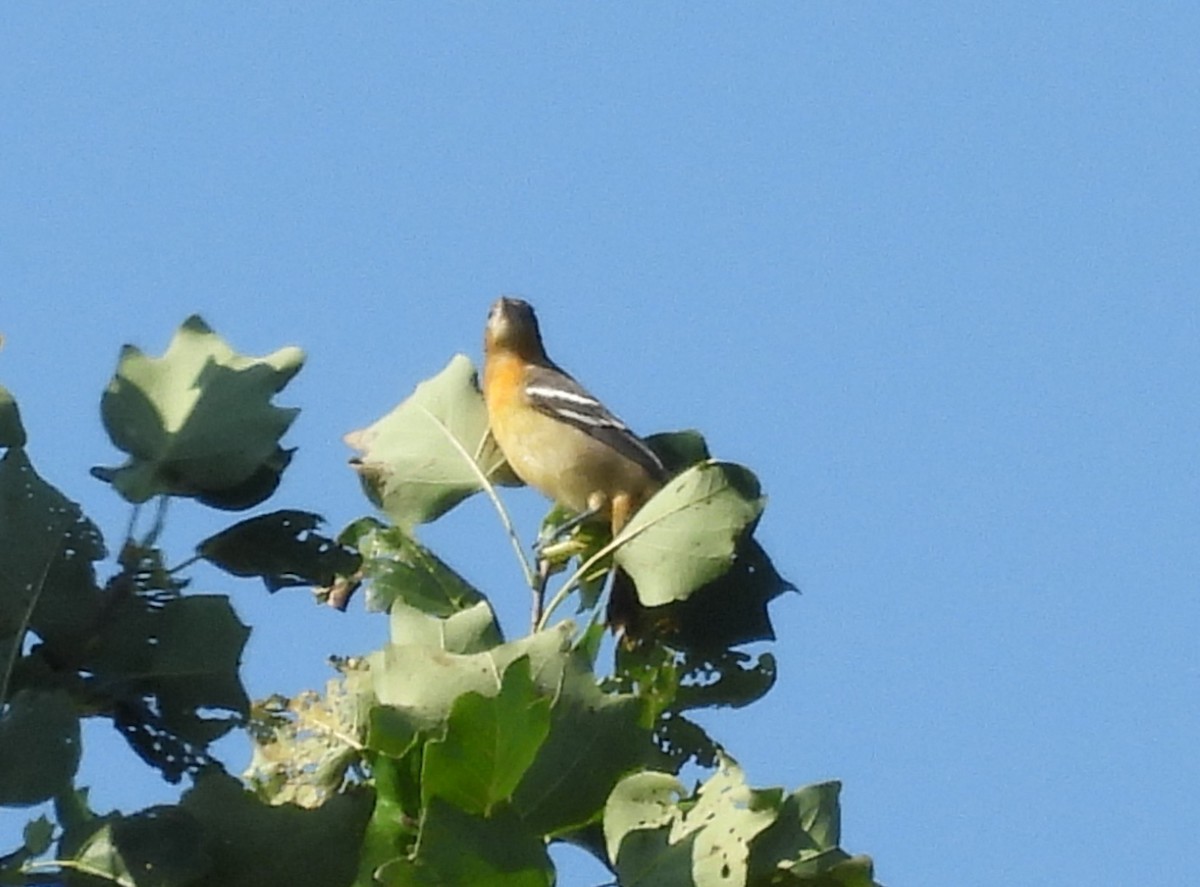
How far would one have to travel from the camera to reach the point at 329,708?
3.07 meters

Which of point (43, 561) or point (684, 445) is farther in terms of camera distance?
point (684, 445)

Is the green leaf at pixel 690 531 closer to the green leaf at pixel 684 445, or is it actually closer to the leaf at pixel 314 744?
the green leaf at pixel 684 445

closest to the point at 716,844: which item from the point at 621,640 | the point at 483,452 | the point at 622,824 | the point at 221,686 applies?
the point at 622,824

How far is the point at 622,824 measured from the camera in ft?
8.58

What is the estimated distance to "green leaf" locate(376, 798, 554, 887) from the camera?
2.42 meters

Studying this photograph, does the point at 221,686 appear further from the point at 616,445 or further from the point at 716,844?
the point at 616,445

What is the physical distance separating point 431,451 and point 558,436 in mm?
1870

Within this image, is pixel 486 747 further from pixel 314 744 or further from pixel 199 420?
pixel 199 420

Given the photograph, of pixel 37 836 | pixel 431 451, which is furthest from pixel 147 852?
pixel 431 451

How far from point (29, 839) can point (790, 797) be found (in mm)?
876

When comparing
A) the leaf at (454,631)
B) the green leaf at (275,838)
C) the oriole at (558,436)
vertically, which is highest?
the oriole at (558,436)

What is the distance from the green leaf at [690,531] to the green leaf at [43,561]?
995 millimetres

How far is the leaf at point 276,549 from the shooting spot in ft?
10.3

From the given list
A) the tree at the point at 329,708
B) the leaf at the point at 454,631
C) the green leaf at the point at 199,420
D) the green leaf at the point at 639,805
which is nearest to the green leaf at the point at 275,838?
the tree at the point at 329,708
